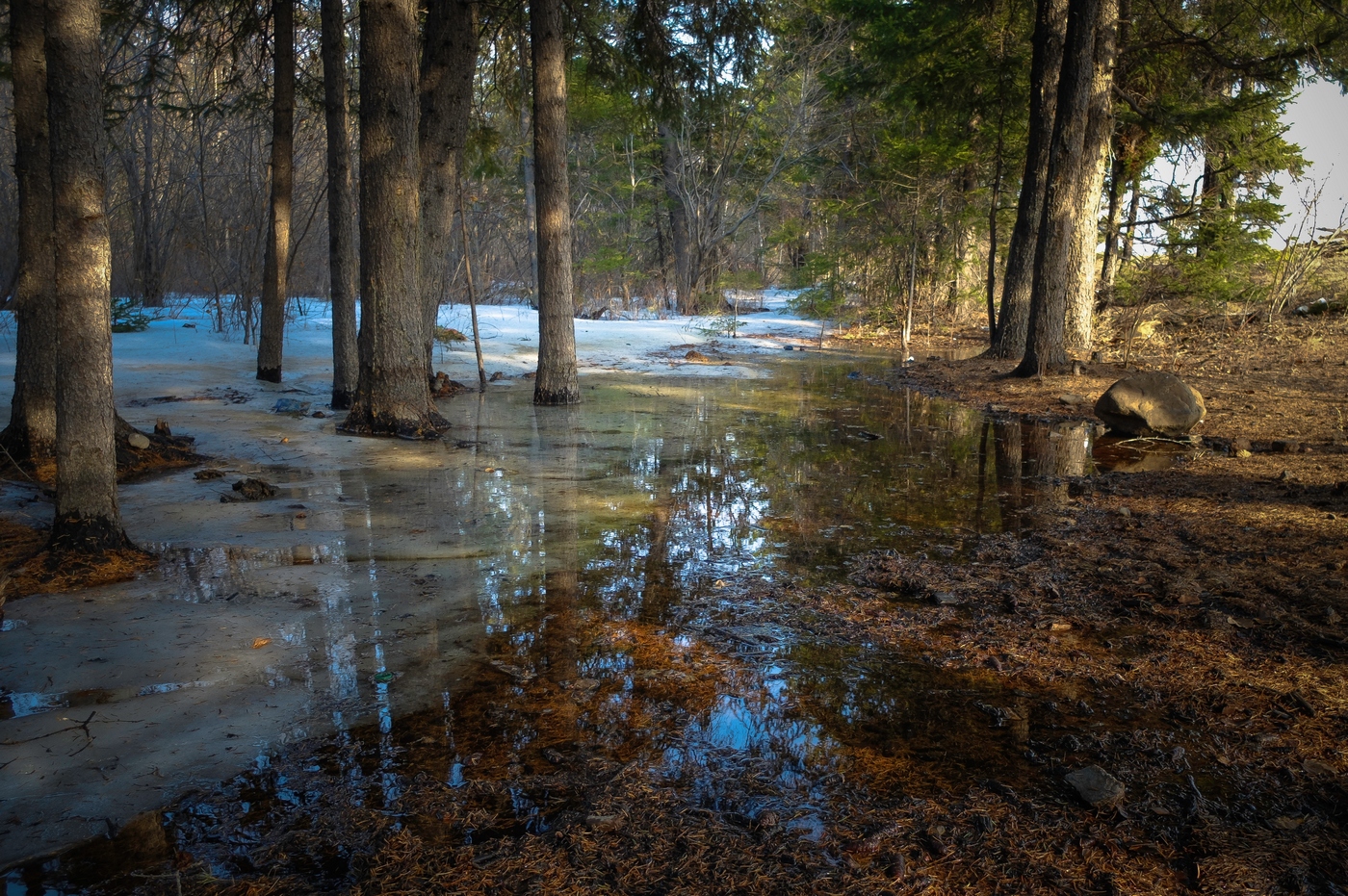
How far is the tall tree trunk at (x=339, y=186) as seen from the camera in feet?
31.7

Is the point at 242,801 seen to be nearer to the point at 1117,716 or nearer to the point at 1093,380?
the point at 1117,716

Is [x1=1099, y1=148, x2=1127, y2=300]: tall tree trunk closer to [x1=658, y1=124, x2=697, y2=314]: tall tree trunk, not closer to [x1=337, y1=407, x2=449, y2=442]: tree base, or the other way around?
[x1=658, y1=124, x2=697, y2=314]: tall tree trunk

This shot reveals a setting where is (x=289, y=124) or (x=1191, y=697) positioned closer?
→ (x=1191, y=697)

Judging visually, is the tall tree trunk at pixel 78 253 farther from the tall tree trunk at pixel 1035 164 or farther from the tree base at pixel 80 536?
the tall tree trunk at pixel 1035 164

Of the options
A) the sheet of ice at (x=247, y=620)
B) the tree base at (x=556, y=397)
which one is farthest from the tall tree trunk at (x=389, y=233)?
the tree base at (x=556, y=397)

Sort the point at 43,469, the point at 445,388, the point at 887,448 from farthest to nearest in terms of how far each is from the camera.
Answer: the point at 445,388, the point at 887,448, the point at 43,469

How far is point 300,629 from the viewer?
3996 millimetres

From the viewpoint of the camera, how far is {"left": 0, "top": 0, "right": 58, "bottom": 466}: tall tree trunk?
6367 mm

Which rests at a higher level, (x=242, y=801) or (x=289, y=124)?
(x=289, y=124)

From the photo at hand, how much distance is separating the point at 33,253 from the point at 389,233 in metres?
3.09

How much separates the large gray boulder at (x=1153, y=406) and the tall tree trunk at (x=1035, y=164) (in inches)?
160

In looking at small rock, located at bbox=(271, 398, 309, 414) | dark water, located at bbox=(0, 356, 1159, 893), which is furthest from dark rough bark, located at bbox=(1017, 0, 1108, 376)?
small rock, located at bbox=(271, 398, 309, 414)

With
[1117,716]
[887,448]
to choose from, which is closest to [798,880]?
[1117,716]

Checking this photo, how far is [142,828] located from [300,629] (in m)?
1.49
